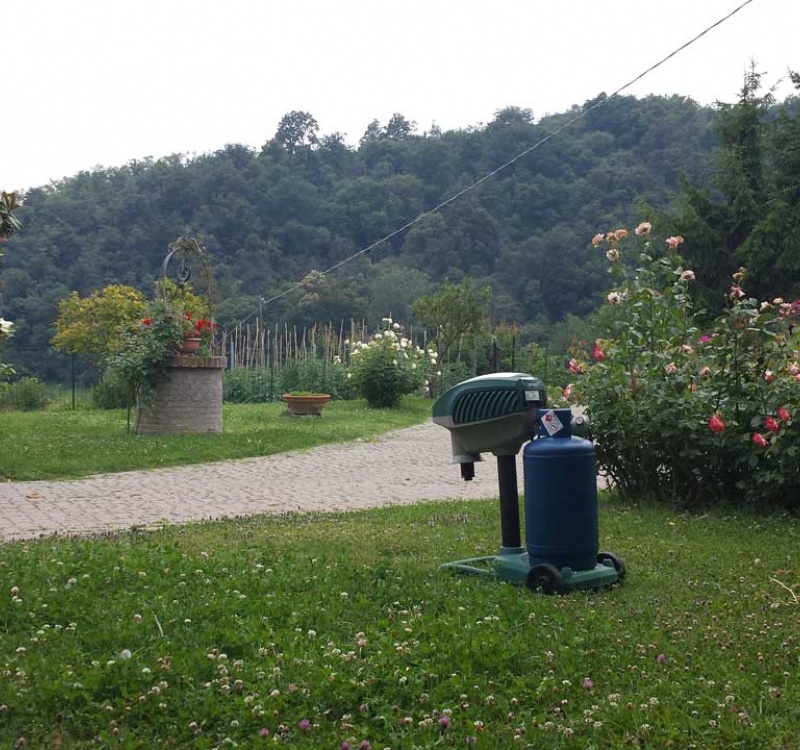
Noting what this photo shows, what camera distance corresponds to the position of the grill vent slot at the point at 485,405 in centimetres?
528

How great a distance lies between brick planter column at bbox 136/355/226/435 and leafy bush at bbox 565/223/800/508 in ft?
27.7

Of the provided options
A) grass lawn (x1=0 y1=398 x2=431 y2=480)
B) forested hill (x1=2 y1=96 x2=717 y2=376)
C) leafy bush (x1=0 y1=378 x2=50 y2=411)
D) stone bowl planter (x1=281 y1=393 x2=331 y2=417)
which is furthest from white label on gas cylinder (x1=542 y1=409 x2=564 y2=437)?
forested hill (x1=2 y1=96 x2=717 y2=376)

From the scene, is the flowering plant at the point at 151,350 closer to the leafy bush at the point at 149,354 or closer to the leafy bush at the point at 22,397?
the leafy bush at the point at 149,354

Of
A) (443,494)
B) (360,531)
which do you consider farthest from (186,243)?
(360,531)

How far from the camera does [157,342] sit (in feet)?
51.8

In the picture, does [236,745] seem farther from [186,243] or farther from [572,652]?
[186,243]

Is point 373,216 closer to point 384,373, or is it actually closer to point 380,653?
point 384,373

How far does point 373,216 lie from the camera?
51.9 meters

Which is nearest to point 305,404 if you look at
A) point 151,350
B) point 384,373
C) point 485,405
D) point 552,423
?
point 384,373

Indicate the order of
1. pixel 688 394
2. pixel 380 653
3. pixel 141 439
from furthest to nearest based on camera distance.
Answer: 1. pixel 141 439
2. pixel 688 394
3. pixel 380 653

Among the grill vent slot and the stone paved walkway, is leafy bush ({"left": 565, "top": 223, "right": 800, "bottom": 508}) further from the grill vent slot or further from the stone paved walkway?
the grill vent slot

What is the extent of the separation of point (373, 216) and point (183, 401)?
121 feet

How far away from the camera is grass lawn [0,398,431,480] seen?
41.3ft

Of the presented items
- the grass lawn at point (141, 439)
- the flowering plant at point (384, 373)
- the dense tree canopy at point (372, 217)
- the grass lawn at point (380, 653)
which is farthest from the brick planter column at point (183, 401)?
the dense tree canopy at point (372, 217)
